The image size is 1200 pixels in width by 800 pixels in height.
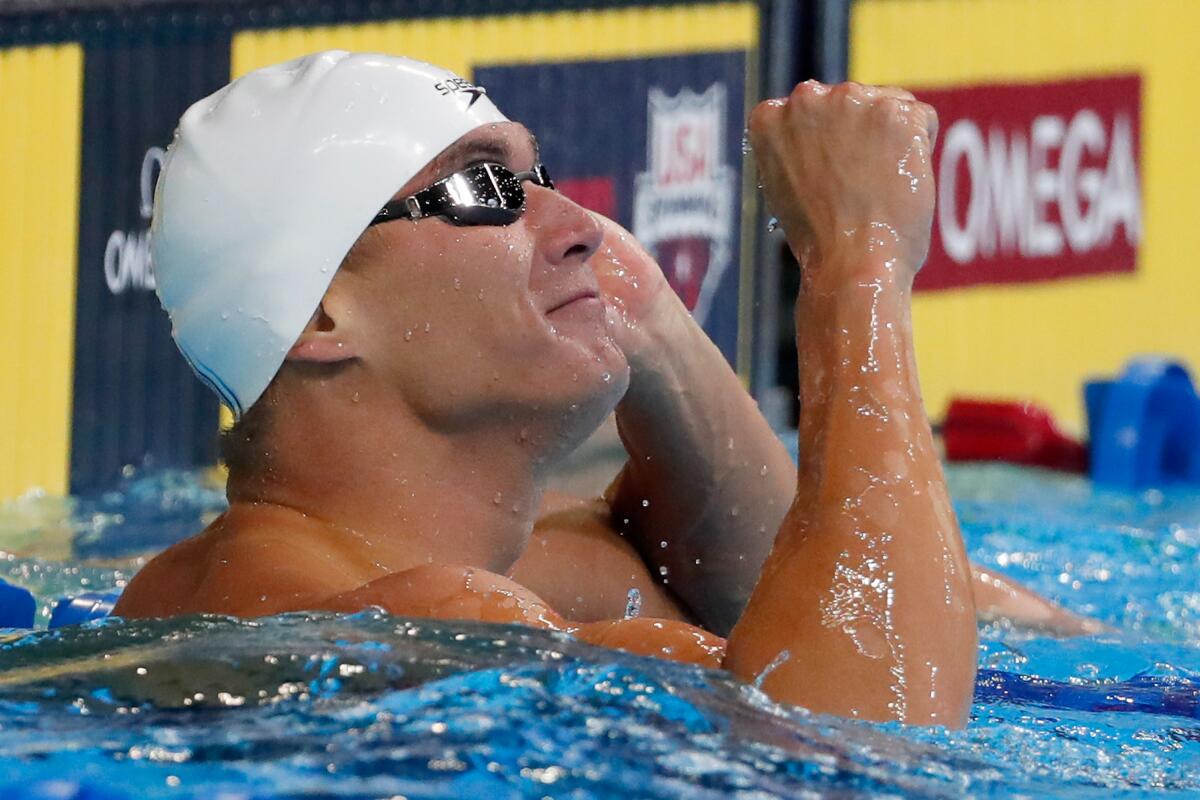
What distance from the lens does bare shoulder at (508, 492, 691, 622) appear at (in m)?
2.53

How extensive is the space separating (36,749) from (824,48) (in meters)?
4.20

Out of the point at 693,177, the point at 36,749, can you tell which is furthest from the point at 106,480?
the point at 36,749

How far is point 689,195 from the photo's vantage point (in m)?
5.15

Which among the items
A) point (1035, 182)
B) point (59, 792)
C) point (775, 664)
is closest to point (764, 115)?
point (775, 664)

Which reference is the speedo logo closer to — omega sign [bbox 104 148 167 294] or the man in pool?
the man in pool

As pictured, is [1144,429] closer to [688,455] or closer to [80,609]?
[688,455]

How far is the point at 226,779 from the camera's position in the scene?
1.53 m

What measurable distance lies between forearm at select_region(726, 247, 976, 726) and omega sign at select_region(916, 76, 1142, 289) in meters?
3.67

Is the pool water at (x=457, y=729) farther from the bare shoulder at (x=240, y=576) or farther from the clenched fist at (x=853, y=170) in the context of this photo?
the clenched fist at (x=853, y=170)

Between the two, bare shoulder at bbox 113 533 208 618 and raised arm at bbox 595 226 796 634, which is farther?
raised arm at bbox 595 226 796 634

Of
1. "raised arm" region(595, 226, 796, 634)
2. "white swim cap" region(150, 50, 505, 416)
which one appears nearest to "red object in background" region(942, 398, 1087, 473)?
"raised arm" region(595, 226, 796, 634)

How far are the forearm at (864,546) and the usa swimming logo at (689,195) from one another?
3.14m

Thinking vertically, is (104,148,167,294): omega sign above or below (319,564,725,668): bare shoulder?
above

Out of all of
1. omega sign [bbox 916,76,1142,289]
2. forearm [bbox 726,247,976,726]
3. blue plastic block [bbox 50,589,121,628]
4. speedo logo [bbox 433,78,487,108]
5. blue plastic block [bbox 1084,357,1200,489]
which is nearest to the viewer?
forearm [bbox 726,247,976,726]
